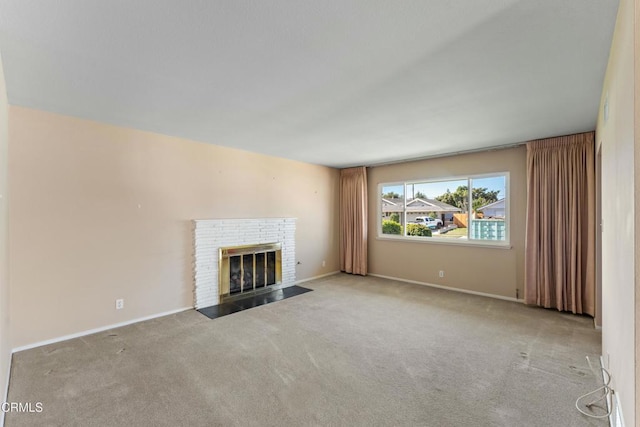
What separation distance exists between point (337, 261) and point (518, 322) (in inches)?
145

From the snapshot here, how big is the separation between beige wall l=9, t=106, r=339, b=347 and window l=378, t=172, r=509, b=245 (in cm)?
310

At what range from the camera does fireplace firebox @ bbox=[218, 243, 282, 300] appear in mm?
4461

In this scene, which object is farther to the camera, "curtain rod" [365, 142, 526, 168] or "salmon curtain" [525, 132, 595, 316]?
"curtain rod" [365, 142, 526, 168]

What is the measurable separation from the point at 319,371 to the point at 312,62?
2.49 meters

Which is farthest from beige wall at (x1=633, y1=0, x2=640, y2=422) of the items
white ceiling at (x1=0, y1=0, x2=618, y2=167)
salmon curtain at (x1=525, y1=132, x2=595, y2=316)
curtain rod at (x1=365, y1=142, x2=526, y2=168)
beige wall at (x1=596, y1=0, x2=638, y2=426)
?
curtain rod at (x1=365, y1=142, x2=526, y2=168)

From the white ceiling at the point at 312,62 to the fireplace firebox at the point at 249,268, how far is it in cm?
212

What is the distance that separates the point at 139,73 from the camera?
7.12ft

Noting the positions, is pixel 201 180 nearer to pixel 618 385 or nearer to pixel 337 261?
pixel 337 261

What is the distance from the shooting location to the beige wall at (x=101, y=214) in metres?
2.91

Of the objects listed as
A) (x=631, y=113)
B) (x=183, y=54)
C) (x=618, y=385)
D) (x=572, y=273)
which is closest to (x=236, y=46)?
(x=183, y=54)

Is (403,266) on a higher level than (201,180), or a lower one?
lower

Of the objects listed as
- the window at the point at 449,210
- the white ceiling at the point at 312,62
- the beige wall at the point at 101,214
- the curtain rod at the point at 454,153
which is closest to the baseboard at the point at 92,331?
the beige wall at the point at 101,214

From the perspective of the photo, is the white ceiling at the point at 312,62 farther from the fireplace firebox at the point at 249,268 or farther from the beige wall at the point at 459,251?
the fireplace firebox at the point at 249,268

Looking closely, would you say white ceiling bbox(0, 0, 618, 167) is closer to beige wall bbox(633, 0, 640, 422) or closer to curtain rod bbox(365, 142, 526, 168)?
beige wall bbox(633, 0, 640, 422)
